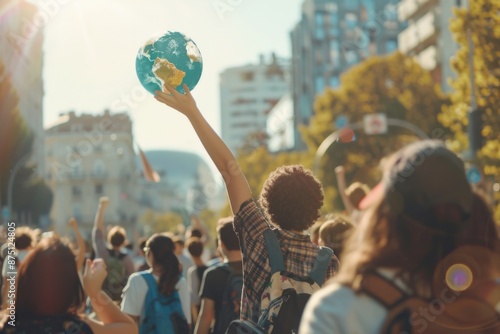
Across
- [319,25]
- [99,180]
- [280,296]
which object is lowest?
[280,296]

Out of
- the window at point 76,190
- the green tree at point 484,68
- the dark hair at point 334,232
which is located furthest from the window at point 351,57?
the dark hair at point 334,232

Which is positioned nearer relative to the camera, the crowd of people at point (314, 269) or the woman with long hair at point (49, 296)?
the crowd of people at point (314, 269)

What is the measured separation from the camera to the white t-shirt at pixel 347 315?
253cm

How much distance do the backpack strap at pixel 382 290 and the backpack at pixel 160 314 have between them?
521cm

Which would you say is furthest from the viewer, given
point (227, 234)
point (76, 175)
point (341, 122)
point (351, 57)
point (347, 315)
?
point (76, 175)

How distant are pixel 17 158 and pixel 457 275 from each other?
211 feet

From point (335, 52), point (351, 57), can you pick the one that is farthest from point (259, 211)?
point (335, 52)

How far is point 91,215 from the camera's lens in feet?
498

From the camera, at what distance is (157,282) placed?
7.77 m

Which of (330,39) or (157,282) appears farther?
(330,39)

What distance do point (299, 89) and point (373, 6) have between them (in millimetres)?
12052

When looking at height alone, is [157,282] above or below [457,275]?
below

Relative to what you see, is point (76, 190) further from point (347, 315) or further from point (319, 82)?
point (347, 315)

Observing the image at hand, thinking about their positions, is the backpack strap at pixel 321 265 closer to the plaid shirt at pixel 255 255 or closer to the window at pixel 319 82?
the plaid shirt at pixel 255 255
